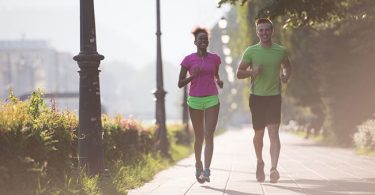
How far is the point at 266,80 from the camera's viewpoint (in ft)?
33.0

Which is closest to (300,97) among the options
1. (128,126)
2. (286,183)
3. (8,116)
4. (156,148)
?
(156,148)

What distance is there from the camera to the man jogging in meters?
10.0

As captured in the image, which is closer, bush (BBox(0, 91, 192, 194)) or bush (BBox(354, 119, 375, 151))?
bush (BBox(0, 91, 192, 194))

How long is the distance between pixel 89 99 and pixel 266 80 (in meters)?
2.34

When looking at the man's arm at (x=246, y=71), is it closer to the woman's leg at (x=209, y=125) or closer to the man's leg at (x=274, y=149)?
the woman's leg at (x=209, y=125)

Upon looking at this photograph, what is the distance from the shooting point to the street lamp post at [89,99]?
31.6ft

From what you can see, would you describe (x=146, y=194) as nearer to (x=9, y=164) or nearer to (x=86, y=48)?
(x=86, y=48)

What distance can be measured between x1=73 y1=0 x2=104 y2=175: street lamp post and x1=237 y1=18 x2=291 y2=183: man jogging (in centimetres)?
199

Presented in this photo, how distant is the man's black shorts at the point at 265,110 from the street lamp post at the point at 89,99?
6.83ft

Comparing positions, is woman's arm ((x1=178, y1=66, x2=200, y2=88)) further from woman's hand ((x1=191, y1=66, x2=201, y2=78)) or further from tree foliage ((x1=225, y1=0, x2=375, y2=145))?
tree foliage ((x1=225, y1=0, x2=375, y2=145))

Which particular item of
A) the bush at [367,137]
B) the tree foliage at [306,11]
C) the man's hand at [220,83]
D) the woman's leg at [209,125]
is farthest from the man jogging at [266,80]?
the bush at [367,137]

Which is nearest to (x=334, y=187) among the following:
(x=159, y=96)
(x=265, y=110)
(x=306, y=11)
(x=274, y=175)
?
(x=274, y=175)

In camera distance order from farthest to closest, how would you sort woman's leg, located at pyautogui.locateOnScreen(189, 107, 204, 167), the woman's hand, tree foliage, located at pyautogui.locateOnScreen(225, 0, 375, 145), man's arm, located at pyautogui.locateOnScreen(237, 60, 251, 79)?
tree foliage, located at pyautogui.locateOnScreen(225, 0, 375, 145) → woman's leg, located at pyautogui.locateOnScreen(189, 107, 204, 167) → man's arm, located at pyautogui.locateOnScreen(237, 60, 251, 79) → the woman's hand

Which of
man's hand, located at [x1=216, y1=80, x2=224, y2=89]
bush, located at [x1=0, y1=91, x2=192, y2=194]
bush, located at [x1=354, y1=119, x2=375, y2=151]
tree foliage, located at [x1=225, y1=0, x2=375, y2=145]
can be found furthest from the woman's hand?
bush, located at [x1=354, y1=119, x2=375, y2=151]
